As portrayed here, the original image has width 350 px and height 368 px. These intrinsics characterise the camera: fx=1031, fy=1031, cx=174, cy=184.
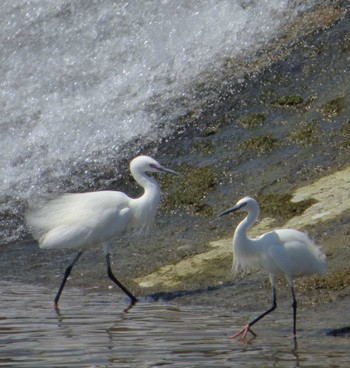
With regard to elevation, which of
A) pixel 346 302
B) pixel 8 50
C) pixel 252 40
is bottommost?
pixel 346 302

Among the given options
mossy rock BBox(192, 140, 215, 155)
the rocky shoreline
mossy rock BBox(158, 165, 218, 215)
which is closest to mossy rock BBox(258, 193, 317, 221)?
the rocky shoreline

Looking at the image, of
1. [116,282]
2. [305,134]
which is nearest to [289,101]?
[305,134]

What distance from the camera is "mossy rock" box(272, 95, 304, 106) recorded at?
53.5 ft

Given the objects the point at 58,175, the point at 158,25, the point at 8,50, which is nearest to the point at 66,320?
the point at 58,175

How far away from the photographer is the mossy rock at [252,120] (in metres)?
16.2

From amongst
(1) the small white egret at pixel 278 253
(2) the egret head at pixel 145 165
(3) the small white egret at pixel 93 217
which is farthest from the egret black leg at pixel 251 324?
(2) the egret head at pixel 145 165

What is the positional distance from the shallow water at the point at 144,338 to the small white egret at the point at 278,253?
1.63 ft

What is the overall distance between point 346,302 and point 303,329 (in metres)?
0.96

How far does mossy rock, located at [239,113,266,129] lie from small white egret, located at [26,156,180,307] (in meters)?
3.82

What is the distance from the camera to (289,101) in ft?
53.7

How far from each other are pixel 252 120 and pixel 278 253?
6.36 m

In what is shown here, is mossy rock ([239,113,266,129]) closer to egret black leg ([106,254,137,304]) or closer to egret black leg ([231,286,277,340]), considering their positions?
egret black leg ([106,254,137,304])

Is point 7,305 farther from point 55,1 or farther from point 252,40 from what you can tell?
point 55,1

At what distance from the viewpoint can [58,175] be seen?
16906 mm
